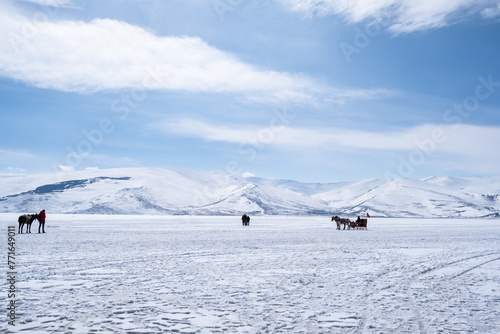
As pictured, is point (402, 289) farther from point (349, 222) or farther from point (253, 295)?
point (349, 222)

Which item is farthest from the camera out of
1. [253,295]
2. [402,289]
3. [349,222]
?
[349,222]

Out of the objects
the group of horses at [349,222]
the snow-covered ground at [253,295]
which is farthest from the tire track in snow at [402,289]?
the group of horses at [349,222]

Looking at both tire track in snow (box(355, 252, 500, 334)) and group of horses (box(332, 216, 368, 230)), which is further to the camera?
group of horses (box(332, 216, 368, 230))

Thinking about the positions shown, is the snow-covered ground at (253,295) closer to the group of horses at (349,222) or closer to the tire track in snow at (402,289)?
the tire track in snow at (402,289)

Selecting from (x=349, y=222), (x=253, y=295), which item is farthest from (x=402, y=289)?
(x=349, y=222)

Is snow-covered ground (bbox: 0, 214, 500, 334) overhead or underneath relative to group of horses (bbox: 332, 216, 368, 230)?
Answer: underneath

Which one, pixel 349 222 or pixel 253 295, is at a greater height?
pixel 349 222

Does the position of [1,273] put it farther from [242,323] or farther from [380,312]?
[380,312]

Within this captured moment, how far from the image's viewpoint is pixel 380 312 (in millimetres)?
7727

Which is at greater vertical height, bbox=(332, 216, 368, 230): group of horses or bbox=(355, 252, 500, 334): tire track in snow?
bbox=(332, 216, 368, 230): group of horses

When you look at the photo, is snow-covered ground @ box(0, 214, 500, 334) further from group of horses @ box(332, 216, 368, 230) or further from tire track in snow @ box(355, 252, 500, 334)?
group of horses @ box(332, 216, 368, 230)

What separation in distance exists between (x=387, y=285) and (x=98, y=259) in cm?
1111

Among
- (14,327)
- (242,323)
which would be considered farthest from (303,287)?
(14,327)

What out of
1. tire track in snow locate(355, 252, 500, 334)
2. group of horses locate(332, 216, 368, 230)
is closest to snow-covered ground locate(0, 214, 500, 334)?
tire track in snow locate(355, 252, 500, 334)
